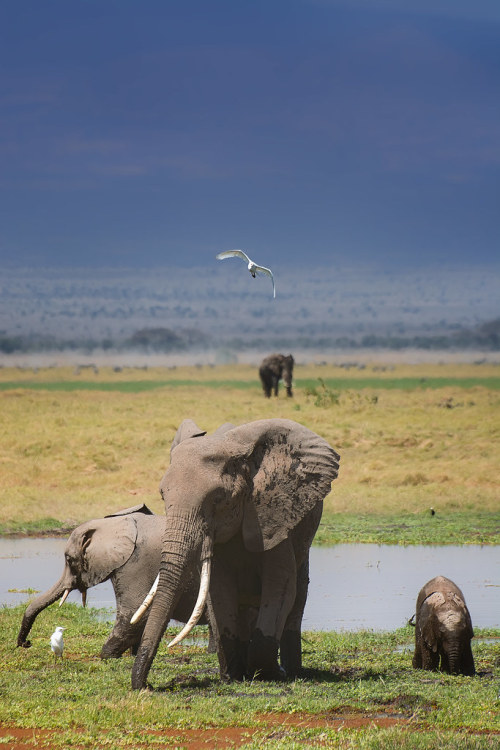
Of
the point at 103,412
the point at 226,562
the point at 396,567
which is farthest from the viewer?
the point at 103,412

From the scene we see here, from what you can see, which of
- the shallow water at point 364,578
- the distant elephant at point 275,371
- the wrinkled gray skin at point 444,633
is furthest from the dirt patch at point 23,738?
the distant elephant at point 275,371

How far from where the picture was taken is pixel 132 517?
11.6 meters

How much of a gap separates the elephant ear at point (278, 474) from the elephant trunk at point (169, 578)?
69cm

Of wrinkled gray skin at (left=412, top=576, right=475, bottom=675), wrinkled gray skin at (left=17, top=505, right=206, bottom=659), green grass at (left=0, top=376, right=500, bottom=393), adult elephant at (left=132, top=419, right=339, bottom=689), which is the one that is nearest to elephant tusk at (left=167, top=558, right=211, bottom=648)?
adult elephant at (left=132, top=419, right=339, bottom=689)

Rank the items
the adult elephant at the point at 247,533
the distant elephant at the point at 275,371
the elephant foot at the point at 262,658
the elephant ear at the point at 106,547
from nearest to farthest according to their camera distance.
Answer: the adult elephant at the point at 247,533, the elephant foot at the point at 262,658, the elephant ear at the point at 106,547, the distant elephant at the point at 275,371

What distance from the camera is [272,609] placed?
979 centimetres

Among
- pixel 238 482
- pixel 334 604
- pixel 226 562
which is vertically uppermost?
pixel 238 482

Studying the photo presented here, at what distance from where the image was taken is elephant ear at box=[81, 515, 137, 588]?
11.1 m

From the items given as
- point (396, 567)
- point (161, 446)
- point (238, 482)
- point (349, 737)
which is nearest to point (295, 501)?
point (238, 482)

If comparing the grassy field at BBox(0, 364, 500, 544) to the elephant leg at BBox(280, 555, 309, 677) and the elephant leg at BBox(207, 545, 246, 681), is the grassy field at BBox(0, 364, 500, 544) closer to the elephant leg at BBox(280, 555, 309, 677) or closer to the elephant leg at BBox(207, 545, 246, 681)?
the elephant leg at BBox(280, 555, 309, 677)

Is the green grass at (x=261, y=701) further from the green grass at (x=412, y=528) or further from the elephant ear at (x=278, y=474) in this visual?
the green grass at (x=412, y=528)

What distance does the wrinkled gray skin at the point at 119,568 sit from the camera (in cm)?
1095

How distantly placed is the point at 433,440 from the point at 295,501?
23.7 m

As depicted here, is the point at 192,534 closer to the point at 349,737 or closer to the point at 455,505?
the point at 349,737
